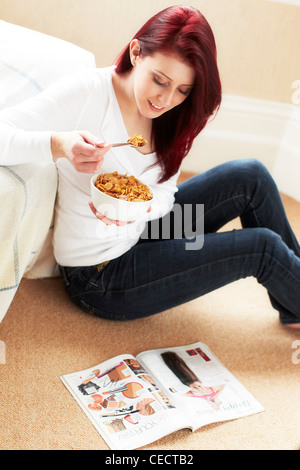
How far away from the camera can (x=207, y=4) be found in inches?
94.0

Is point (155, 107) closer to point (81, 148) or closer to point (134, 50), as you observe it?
point (134, 50)

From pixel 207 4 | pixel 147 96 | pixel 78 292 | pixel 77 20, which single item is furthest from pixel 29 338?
pixel 207 4

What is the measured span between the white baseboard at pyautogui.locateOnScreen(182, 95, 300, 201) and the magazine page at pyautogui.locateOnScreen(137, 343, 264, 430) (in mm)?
1468

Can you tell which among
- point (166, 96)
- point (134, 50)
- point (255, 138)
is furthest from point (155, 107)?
point (255, 138)

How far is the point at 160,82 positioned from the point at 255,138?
1.68m

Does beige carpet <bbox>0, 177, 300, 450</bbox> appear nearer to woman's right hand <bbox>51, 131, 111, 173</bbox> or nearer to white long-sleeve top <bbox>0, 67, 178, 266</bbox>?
white long-sleeve top <bbox>0, 67, 178, 266</bbox>

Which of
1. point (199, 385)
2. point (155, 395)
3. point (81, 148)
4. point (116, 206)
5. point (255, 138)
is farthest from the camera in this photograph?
point (255, 138)

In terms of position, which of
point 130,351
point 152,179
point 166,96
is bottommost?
point 130,351

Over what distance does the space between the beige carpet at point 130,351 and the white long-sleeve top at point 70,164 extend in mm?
208

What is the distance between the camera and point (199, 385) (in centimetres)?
140

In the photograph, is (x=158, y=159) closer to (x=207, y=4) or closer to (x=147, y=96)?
(x=147, y=96)

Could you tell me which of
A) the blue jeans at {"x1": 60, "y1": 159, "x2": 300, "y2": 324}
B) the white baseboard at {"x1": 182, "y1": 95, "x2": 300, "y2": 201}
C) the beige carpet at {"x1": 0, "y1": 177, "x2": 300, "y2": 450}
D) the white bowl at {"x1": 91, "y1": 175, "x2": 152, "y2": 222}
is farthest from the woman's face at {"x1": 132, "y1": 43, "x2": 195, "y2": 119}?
the white baseboard at {"x1": 182, "y1": 95, "x2": 300, "y2": 201}
